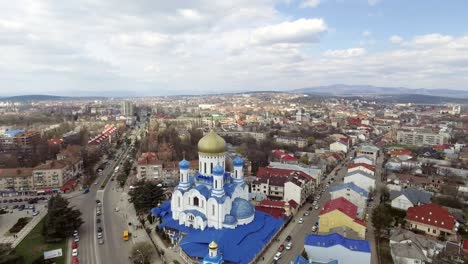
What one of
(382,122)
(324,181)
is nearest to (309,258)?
(324,181)

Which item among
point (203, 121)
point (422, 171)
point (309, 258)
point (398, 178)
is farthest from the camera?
point (203, 121)

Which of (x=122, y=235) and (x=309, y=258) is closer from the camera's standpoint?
(x=309, y=258)

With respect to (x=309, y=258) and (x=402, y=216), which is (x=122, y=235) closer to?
(x=309, y=258)

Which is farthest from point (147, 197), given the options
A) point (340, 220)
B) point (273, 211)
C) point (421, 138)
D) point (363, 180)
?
point (421, 138)

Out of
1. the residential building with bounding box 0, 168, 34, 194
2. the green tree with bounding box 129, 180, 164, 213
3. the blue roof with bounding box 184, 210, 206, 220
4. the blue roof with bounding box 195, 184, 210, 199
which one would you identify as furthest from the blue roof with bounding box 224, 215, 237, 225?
the residential building with bounding box 0, 168, 34, 194

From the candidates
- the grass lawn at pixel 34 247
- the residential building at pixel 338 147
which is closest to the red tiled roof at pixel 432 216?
the grass lawn at pixel 34 247

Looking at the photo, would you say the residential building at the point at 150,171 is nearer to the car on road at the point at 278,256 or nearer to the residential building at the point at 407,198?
the car on road at the point at 278,256

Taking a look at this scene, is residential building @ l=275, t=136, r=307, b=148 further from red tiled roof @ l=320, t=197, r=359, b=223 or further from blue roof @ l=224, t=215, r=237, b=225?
blue roof @ l=224, t=215, r=237, b=225
